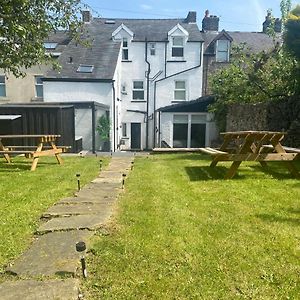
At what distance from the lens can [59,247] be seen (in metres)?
3.05

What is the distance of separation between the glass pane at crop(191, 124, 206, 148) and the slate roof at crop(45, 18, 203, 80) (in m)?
6.27

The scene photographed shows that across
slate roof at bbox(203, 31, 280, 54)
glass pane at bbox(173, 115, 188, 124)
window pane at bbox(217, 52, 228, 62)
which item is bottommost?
glass pane at bbox(173, 115, 188, 124)

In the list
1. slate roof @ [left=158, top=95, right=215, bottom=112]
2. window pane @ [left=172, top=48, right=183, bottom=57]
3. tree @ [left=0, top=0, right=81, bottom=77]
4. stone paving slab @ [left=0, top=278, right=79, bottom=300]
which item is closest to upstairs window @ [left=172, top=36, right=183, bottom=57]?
window pane @ [left=172, top=48, right=183, bottom=57]

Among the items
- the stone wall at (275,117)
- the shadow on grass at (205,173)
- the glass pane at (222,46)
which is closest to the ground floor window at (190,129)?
the stone wall at (275,117)

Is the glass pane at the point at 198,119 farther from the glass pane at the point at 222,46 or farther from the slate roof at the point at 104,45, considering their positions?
the glass pane at the point at 222,46

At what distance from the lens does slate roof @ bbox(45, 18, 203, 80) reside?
60.9ft

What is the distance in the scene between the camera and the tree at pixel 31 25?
7.64 m

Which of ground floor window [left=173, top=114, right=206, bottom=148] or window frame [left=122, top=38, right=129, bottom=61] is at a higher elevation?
window frame [left=122, top=38, right=129, bottom=61]

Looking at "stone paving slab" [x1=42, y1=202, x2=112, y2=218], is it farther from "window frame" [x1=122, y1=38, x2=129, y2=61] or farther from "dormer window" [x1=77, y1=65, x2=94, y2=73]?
"window frame" [x1=122, y1=38, x2=129, y2=61]

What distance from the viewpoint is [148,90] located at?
2219 cm

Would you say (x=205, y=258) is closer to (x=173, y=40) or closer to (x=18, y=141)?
(x=18, y=141)

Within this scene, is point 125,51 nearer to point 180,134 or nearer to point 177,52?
point 177,52

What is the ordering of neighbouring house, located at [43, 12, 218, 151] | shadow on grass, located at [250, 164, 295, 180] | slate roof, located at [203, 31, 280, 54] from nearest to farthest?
shadow on grass, located at [250, 164, 295, 180] < neighbouring house, located at [43, 12, 218, 151] < slate roof, located at [203, 31, 280, 54]

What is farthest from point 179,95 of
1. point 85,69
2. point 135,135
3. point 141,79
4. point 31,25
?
point 31,25
